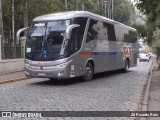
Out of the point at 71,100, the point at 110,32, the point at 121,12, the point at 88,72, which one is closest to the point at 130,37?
the point at 110,32

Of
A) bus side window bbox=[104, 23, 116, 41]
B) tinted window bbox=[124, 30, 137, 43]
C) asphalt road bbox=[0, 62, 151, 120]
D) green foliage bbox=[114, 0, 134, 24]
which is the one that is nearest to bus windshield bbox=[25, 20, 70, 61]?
asphalt road bbox=[0, 62, 151, 120]

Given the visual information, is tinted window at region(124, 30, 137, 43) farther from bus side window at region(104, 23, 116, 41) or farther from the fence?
the fence

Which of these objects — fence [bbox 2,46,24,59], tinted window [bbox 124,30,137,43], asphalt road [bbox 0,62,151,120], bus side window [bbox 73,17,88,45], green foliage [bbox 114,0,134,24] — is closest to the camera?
asphalt road [bbox 0,62,151,120]

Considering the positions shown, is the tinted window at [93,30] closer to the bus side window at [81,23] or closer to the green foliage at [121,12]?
the bus side window at [81,23]

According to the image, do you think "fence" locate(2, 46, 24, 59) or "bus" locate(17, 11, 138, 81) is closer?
"bus" locate(17, 11, 138, 81)

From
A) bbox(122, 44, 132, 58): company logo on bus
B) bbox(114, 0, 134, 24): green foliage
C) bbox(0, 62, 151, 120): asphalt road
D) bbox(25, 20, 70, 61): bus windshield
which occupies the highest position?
bbox(114, 0, 134, 24): green foliage

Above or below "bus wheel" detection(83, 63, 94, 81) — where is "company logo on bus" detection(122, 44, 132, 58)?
above

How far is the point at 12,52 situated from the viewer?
22031 millimetres

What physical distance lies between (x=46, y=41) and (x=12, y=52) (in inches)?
293

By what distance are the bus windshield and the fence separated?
553cm

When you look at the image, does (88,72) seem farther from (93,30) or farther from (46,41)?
(46,41)

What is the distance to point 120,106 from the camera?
398 inches

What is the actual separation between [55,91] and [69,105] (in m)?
3.29

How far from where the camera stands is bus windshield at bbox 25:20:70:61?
49.0ft
